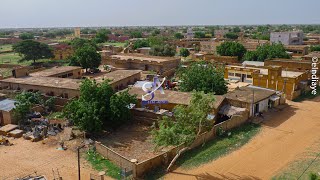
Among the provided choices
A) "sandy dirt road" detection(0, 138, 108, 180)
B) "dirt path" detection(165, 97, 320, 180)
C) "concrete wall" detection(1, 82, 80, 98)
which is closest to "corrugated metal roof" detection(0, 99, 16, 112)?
"concrete wall" detection(1, 82, 80, 98)

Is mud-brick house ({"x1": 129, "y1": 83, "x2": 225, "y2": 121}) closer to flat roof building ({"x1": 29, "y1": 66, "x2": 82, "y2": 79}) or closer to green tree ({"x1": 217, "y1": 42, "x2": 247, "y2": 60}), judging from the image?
flat roof building ({"x1": 29, "y1": 66, "x2": 82, "y2": 79})

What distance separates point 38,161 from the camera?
20703 millimetres

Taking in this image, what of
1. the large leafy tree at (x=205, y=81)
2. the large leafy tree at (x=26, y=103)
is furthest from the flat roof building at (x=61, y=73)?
the large leafy tree at (x=205, y=81)

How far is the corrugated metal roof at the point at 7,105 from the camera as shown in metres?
27.7

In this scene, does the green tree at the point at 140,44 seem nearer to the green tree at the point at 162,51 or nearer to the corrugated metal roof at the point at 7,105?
the green tree at the point at 162,51

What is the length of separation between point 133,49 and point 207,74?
49693 millimetres

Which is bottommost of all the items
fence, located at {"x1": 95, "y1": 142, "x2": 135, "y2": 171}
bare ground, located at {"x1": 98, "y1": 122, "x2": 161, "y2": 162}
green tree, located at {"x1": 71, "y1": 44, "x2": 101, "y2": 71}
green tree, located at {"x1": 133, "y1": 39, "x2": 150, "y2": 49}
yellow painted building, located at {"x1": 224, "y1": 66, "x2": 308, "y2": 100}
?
bare ground, located at {"x1": 98, "y1": 122, "x2": 161, "y2": 162}

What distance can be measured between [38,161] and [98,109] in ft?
18.8

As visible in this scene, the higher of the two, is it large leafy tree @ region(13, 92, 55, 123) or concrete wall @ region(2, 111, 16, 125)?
large leafy tree @ region(13, 92, 55, 123)

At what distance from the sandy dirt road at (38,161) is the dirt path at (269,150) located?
6136 mm

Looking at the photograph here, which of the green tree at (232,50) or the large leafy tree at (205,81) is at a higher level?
the green tree at (232,50)

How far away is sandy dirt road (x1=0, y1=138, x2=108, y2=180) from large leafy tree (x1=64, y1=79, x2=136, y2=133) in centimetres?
235

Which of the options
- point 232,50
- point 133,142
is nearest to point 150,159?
point 133,142

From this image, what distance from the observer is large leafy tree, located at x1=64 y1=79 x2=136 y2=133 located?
23.4 meters
